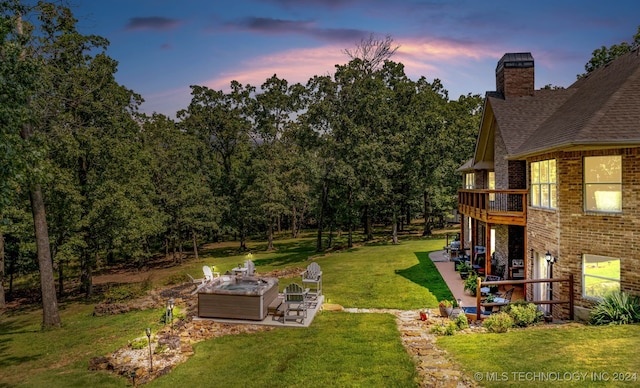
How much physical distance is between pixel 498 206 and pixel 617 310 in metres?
9.01

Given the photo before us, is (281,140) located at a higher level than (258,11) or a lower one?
lower

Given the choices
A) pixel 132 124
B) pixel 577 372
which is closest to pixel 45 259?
pixel 132 124

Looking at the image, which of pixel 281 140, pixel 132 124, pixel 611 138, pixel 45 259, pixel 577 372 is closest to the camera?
pixel 577 372

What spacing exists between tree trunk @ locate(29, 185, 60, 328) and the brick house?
19.3 m

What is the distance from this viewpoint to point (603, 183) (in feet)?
37.8

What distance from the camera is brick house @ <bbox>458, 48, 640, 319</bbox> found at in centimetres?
1098

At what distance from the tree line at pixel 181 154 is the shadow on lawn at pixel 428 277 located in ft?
Answer: 38.9

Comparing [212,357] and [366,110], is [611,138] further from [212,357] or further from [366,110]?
Result: [366,110]

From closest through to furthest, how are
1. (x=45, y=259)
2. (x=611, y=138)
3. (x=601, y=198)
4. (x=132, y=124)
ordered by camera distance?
(x=611, y=138) < (x=601, y=198) < (x=45, y=259) < (x=132, y=124)

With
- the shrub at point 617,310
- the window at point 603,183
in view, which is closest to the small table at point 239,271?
the shrub at point 617,310

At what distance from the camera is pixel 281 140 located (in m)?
48.3

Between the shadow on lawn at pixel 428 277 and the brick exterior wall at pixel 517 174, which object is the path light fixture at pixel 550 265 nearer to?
the shadow on lawn at pixel 428 277

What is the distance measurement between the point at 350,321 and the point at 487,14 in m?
20.1

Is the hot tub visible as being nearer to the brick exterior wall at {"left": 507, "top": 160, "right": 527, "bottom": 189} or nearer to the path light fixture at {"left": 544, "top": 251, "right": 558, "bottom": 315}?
the path light fixture at {"left": 544, "top": 251, "right": 558, "bottom": 315}
